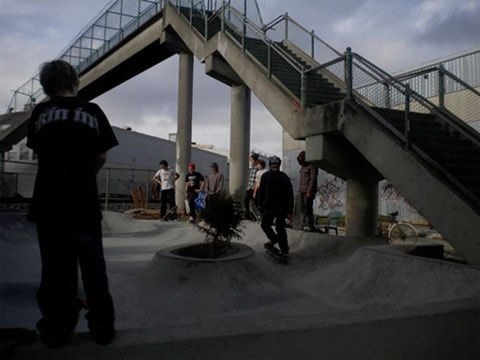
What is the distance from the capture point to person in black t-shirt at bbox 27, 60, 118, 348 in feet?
7.61

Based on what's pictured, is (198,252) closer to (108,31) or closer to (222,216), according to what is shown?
(222,216)

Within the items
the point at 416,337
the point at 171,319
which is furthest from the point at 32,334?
the point at 171,319

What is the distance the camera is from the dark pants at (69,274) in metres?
2.32

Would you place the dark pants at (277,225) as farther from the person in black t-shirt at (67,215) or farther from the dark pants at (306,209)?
the person in black t-shirt at (67,215)

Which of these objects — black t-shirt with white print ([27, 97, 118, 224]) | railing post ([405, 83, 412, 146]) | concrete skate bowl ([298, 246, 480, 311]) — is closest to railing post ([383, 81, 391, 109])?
railing post ([405, 83, 412, 146])

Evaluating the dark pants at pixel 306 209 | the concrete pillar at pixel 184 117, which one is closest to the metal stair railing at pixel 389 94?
the dark pants at pixel 306 209

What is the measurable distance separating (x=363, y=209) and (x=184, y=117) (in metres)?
10.9

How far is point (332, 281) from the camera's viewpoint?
6.18 metres

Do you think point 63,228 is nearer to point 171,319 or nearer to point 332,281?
point 171,319

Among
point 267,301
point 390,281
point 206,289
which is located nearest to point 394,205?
point 390,281

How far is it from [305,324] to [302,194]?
666 cm

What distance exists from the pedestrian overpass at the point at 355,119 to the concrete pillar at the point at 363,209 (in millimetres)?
21

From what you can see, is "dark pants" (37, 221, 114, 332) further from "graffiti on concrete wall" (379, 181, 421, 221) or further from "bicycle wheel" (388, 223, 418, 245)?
"graffiti on concrete wall" (379, 181, 421, 221)

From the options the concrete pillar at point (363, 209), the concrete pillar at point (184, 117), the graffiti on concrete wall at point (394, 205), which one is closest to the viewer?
the concrete pillar at point (363, 209)
